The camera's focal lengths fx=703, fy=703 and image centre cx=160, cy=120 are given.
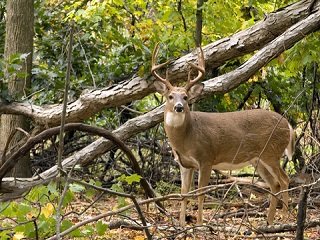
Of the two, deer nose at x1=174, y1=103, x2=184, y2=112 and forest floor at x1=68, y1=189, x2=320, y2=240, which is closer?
forest floor at x1=68, y1=189, x2=320, y2=240

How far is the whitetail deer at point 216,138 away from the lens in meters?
7.35

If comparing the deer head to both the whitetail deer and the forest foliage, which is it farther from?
the forest foliage

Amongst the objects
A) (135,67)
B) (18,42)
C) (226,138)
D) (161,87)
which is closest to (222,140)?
(226,138)

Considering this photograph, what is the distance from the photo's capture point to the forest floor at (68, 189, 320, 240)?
172 inches

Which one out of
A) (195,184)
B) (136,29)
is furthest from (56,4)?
(195,184)

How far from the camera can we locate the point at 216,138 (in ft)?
25.0

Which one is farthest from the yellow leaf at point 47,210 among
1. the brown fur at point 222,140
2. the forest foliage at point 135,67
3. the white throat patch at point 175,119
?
the forest foliage at point 135,67

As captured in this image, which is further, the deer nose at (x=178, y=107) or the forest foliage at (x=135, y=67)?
the forest foliage at (x=135, y=67)

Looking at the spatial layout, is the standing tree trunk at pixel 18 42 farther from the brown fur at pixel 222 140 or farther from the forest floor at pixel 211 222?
the brown fur at pixel 222 140

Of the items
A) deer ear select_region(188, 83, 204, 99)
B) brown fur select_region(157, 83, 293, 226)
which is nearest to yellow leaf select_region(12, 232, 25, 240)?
brown fur select_region(157, 83, 293, 226)

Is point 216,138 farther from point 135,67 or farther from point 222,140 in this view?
point 135,67

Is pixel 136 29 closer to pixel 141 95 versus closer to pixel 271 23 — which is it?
pixel 141 95

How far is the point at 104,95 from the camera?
8.18m

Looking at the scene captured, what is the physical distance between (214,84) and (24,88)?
114 inches
